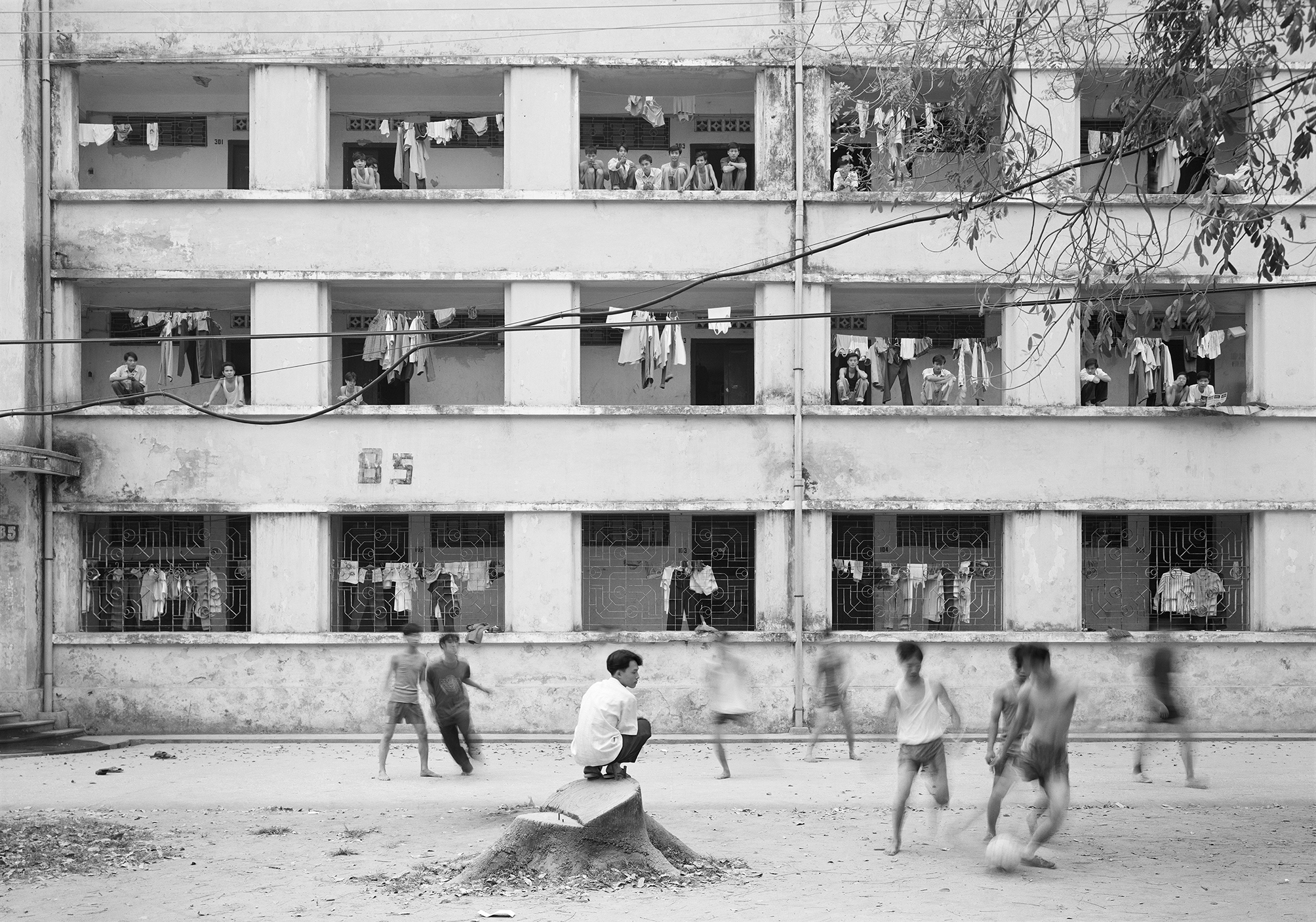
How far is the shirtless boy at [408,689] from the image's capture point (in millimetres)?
13812

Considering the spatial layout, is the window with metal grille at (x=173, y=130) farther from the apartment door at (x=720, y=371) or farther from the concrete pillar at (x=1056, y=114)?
the concrete pillar at (x=1056, y=114)

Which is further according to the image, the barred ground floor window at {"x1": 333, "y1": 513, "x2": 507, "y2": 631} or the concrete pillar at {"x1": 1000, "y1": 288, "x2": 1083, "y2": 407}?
the barred ground floor window at {"x1": 333, "y1": 513, "x2": 507, "y2": 631}

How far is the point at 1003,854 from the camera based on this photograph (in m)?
9.06

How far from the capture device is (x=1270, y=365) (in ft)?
61.1

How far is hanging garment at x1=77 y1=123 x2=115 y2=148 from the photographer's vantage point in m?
19.4

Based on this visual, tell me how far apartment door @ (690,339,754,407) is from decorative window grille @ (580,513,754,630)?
2.55 m

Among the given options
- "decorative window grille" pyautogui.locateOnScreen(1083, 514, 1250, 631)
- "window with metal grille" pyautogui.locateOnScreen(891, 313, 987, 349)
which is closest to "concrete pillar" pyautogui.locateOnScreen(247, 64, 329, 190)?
"window with metal grille" pyautogui.locateOnScreen(891, 313, 987, 349)

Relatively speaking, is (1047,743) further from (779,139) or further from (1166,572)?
(779,139)

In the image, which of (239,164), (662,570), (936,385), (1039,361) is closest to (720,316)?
(936,385)

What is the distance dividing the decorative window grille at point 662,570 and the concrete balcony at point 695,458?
1.11m

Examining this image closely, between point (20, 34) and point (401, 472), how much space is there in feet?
27.1

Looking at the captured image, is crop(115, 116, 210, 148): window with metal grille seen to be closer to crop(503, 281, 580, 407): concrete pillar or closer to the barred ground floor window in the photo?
crop(503, 281, 580, 407): concrete pillar

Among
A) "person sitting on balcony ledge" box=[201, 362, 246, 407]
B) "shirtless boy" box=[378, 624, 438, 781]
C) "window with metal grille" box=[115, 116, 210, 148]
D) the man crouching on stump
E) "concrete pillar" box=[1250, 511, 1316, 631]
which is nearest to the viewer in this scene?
the man crouching on stump

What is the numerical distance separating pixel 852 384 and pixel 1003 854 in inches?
451
